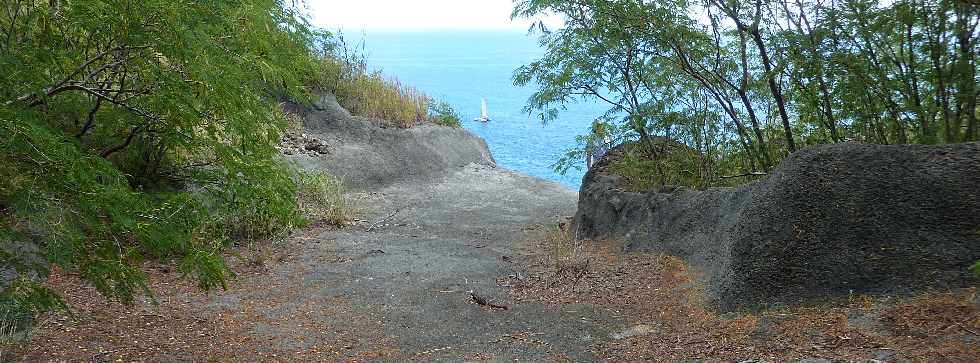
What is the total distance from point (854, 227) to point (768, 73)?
5.08 feet

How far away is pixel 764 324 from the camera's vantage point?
171 inches

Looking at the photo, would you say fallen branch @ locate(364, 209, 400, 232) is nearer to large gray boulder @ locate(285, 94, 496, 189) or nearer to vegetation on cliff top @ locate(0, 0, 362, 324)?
large gray boulder @ locate(285, 94, 496, 189)

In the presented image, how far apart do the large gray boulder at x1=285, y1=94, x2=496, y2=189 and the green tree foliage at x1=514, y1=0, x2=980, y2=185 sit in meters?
4.84

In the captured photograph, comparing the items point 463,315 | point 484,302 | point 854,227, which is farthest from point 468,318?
point 854,227

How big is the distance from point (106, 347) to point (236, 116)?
5.96ft

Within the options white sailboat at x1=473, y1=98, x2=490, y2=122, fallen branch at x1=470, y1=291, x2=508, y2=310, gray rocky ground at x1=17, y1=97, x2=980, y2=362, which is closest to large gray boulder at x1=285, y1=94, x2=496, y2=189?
gray rocky ground at x1=17, y1=97, x2=980, y2=362

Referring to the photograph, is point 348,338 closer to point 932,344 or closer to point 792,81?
point 932,344

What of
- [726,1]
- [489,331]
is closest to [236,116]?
[489,331]

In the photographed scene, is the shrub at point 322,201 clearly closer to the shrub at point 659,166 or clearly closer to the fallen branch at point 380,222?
the fallen branch at point 380,222

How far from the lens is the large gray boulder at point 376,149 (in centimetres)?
1288

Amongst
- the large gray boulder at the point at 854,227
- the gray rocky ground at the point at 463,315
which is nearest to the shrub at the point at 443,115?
the gray rocky ground at the point at 463,315

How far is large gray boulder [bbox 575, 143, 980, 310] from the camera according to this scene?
4.25 m

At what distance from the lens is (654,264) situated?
6336mm

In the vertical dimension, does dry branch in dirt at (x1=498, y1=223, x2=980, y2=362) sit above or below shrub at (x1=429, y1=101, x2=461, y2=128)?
below
